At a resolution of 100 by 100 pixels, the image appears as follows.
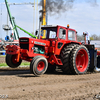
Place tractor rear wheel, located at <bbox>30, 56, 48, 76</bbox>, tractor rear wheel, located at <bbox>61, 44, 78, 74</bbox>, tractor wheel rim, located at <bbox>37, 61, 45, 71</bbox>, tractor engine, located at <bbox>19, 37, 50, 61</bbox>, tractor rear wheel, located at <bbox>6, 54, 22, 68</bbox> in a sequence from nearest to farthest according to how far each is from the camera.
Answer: tractor rear wheel, located at <bbox>30, 56, 48, 76</bbox>, tractor wheel rim, located at <bbox>37, 61, 45, 71</bbox>, tractor engine, located at <bbox>19, 37, 50, 61</bbox>, tractor rear wheel, located at <bbox>61, 44, 78, 74</bbox>, tractor rear wheel, located at <bbox>6, 54, 22, 68</bbox>

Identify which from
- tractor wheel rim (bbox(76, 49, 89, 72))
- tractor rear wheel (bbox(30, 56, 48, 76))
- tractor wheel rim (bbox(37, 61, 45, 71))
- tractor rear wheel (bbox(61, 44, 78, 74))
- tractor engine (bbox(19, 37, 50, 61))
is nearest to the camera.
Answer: tractor rear wheel (bbox(30, 56, 48, 76))

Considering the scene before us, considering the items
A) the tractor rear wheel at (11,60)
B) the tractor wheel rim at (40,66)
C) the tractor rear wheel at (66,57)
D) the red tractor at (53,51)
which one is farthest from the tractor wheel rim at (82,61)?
the tractor rear wheel at (11,60)

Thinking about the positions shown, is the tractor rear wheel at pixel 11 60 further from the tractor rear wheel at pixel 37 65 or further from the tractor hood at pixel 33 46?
the tractor rear wheel at pixel 37 65

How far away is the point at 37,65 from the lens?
7.40 meters

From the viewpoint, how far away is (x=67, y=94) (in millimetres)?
4844

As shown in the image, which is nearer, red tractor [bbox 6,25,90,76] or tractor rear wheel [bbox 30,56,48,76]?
tractor rear wheel [bbox 30,56,48,76]

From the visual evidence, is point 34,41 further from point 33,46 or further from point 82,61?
point 82,61

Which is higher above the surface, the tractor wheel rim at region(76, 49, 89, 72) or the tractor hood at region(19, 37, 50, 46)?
the tractor hood at region(19, 37, 50, 46)

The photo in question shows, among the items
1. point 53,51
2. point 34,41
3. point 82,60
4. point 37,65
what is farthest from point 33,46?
point 82,60

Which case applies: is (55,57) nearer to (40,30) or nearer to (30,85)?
(40,30)

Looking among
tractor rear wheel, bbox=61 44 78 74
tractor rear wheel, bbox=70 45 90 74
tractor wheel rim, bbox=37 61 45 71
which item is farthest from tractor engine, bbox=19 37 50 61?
tractor rear wheel, bbox=70 45 90 74

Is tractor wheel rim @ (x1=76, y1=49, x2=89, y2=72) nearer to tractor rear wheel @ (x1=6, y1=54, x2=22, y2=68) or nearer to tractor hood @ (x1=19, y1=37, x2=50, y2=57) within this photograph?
tractor hood @ (x1=19, y1=37, x2=50, y2=57)

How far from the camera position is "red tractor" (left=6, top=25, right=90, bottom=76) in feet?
26.2

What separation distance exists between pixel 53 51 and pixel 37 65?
1293 mm
